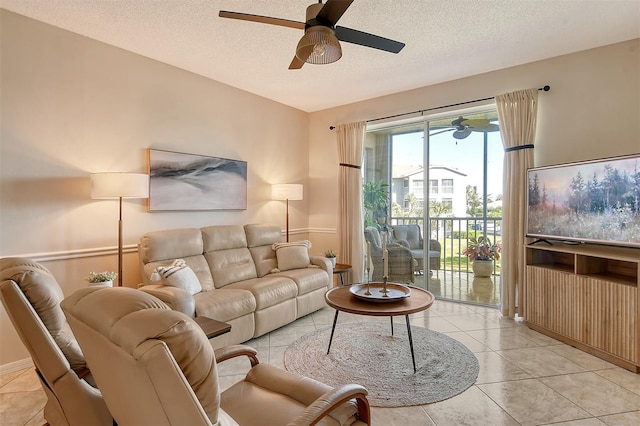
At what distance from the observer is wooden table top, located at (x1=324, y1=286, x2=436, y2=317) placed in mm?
2379

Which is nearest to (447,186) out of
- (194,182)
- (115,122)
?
(194,182)

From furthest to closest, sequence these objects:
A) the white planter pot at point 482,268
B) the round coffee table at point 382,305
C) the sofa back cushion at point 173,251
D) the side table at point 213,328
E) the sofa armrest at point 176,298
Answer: the white planter pot at point 482,268
the sofa back cushion at point 173,251
the sofa armrest at point 176,298
the round coffee table at point 382,305
the side table at point 213,328

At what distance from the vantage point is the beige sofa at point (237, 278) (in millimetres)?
2820

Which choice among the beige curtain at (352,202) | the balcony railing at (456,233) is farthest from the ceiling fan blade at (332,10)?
the balcony railing at (456,233)

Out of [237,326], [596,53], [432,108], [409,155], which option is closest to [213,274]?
[237,326]

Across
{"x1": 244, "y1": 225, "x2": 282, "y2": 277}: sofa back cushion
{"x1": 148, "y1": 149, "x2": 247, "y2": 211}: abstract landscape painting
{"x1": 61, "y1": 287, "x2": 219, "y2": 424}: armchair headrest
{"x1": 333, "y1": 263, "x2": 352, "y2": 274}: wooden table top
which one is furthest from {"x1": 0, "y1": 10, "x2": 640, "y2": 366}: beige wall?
{"x1": 61, "y1": 287, "x2": 219, "y2": 424}: armchair headrest

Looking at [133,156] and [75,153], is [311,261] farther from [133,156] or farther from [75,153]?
[75,153]

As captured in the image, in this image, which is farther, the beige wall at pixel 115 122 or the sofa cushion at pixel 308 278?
the sofa cushion at pixel 308 278

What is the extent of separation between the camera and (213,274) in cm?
344

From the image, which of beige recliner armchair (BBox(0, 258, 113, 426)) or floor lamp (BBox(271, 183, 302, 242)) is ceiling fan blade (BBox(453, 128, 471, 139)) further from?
beige recliner armchair (BBox(0, 258, 113, 426))

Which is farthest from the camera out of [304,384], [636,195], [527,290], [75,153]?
[527,290]

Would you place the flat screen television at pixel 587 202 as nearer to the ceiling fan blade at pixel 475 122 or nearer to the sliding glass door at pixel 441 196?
the sliding glass door at pixel 441 196

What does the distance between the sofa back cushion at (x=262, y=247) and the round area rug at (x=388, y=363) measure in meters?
1.06

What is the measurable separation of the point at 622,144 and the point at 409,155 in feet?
7.40
